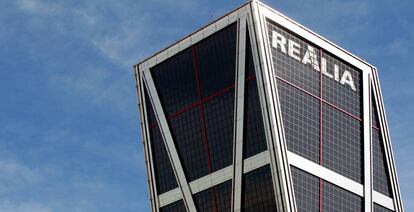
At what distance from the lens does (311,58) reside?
181 meters

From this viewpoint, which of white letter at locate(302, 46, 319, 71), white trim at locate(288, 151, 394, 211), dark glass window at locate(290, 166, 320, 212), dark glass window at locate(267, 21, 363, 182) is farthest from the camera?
white letter at locate(302, 46, 319, 71)

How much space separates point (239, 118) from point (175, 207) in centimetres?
2169

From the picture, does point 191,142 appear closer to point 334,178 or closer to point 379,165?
point 334,178

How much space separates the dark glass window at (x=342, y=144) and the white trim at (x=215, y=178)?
16350mm

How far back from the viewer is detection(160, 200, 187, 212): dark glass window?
578 feet

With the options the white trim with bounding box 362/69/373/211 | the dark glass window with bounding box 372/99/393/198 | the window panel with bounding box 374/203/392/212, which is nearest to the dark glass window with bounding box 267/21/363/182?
the white trim with bounding box 362/69/373/211

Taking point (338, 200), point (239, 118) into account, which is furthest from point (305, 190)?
point (239, 118)

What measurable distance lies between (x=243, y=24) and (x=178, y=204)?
34.6 m

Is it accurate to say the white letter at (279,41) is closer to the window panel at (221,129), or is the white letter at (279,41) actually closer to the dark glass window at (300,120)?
the dark glass window at (300,120)

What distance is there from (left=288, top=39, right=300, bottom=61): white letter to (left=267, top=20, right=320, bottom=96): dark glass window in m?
0.23

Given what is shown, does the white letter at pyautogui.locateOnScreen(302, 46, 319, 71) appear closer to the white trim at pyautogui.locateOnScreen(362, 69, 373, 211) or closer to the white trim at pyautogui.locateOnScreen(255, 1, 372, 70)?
the white trim at pyautogui.locateOnScreen(255, 1, 372, 70)

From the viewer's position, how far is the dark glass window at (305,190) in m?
164

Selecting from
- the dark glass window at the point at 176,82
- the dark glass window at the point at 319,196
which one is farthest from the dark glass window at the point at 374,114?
the dark glass window at the point at 176,82

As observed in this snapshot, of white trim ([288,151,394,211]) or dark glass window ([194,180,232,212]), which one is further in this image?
dark glass window ([194,180,232,212])
